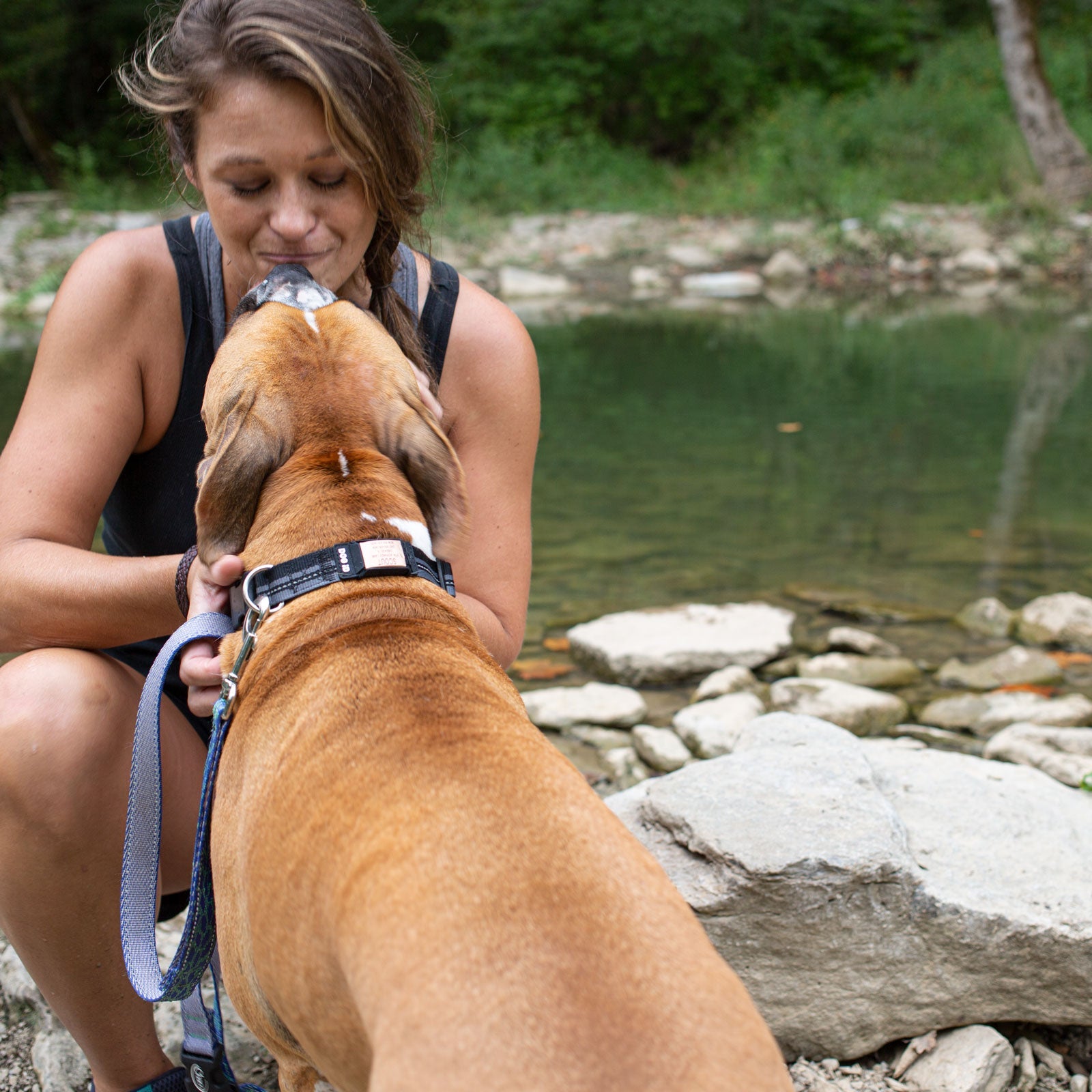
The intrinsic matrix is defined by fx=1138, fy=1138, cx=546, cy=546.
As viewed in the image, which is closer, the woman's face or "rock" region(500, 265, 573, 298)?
the woman's face

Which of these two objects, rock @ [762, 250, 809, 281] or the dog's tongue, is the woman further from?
rock @ [762, 250, 809, 281]

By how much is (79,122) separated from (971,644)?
2531cm

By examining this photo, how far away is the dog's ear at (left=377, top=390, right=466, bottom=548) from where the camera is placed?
2.09 metres

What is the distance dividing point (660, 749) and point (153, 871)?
2.22m

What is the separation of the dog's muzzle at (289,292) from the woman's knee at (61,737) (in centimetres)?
76

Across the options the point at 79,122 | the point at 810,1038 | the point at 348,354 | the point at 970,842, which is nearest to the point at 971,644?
the point at 970,842

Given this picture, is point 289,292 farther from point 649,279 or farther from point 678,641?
point 649,279

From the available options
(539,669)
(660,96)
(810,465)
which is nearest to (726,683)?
(539,669)

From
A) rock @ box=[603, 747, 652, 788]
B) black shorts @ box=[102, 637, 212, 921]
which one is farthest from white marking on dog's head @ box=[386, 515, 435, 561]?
Result: rock @ box=[603, 747, 652, 788]

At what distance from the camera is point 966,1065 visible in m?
2.25

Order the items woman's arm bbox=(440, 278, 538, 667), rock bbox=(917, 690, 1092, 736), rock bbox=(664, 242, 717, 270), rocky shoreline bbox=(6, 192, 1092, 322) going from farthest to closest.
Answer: rock bbox=(664, 242, 717, 270) < rocky shoreline bbox=(6, 192, 1092, 322) < rock bbox=(917, 690, 1092, 736) < woman's arm bbox=(440, 278, 538, 667)

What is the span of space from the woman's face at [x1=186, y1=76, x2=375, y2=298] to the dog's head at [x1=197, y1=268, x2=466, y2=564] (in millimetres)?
190

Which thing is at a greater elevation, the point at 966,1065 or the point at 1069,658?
the point at 966,1065

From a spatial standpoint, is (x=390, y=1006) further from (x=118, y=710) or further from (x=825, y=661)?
(x=825, y=661)
